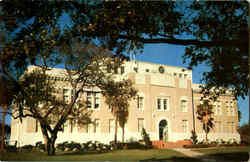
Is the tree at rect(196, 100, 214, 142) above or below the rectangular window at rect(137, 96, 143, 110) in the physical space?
below

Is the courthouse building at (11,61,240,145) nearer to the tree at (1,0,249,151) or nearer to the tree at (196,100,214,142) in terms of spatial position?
the tree at (196,100,214,142)

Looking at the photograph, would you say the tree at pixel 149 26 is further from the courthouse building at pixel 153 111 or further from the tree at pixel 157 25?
the courthouse building at pixel 153 111

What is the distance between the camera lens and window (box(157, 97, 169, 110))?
20.6 meters

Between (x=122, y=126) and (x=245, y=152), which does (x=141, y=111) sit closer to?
(x=122, y=126)

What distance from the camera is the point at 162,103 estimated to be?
67.8ft

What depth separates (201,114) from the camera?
18.8 metres

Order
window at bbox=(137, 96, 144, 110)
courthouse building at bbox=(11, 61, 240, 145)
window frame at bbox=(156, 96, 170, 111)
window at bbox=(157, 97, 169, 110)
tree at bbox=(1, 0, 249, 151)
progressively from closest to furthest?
1. tree at bbox=(1, 0, 249, 151)
2. courthouse building at bbox=(11, 61, 240, 145)
3. window at bbox=(137, 96, 144, 110)
4. window frame at bbox=(156, 96, 170, 111)
5. window at bbox=(157, 97, 169, 110)

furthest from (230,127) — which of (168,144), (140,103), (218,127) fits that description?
(140,103)

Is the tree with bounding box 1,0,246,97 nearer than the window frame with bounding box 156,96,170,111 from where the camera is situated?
Yes

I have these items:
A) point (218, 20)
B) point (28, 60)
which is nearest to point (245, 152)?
point (218, 20)

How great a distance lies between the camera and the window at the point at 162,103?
20.6m

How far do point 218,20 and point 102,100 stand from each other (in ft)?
48.0

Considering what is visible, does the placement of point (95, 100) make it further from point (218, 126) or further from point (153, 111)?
point (218, 126)

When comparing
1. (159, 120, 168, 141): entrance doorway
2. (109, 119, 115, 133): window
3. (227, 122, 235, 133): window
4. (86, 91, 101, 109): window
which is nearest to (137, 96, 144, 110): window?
(159, 120, 168, 141): entrance doorway
